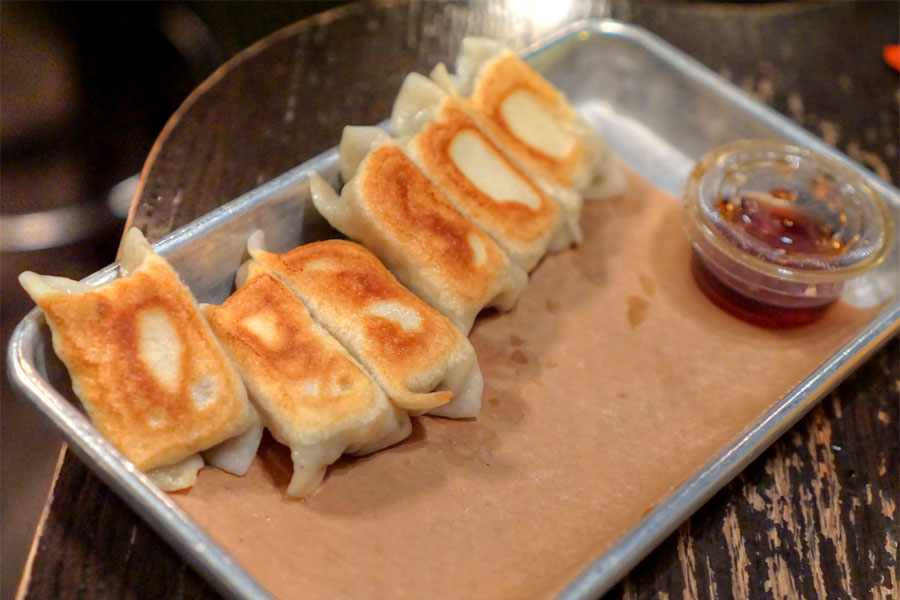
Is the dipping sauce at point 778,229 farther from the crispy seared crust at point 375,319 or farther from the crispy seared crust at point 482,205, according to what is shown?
the crispy seared crust at point 375,319

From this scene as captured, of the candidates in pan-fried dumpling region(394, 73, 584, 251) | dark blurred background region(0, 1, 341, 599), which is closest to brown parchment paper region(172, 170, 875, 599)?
pan-fried dumpling region(394, 73, 584, 251)

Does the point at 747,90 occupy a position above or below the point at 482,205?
below

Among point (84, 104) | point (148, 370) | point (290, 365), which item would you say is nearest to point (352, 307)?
point (290, 365)

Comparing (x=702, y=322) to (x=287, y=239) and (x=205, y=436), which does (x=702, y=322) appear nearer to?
(x=287, y=239)

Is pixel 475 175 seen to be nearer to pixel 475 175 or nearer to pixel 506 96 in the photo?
pixel 475 175

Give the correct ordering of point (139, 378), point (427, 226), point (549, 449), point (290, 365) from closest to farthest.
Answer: point (139, 378) → point (290, 365) → point (549, 449) → point (427, 226)

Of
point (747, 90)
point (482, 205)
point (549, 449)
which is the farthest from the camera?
point (747, 90)
